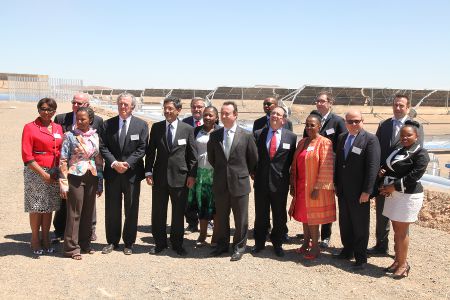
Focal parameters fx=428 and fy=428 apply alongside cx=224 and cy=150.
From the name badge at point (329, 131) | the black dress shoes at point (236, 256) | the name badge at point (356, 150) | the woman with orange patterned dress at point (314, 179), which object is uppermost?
the name badge at point (329, 131)

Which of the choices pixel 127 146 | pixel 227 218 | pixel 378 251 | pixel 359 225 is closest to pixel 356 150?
pixel 359 225

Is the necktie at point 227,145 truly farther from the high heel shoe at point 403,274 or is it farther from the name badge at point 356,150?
the high heel shoe at point 403,274

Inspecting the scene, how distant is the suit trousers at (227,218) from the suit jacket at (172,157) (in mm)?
490

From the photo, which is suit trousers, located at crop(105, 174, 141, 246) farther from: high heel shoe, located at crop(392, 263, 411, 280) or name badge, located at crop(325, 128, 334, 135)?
high heel shoe, located at crop(392, 263, 411, 280)

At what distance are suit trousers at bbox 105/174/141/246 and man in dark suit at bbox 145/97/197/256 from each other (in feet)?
0.79

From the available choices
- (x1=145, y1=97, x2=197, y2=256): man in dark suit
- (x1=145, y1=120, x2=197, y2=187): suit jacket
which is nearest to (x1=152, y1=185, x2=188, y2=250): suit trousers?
(x1=145, y1=97, x2=197, y2=256): man in dark suit

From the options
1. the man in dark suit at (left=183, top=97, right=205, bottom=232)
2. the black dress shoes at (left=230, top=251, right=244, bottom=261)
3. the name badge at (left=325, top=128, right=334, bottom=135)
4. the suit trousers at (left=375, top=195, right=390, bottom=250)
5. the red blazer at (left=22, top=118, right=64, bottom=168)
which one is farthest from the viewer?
the man in dark suit at (left=183, top=97, right=205, bottom=232)

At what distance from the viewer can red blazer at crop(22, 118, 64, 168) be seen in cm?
479

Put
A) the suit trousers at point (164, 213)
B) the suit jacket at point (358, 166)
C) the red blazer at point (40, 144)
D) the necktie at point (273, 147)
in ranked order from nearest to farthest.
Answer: the suit jacket at point (358, 166) → the red blazer at point (40, 144) → the necktie at point (273, 147) → the suit trousers at point (164, 213)

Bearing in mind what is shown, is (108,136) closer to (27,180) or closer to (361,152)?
(27,180)

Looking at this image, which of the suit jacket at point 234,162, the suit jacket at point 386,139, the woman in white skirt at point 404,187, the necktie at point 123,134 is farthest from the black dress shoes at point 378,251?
the necktie at point 123,134

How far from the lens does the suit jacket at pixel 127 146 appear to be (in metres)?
5.06

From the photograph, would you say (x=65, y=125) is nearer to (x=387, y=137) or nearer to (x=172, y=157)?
(x=172, y=157)

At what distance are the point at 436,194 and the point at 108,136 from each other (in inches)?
223
